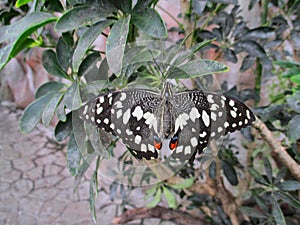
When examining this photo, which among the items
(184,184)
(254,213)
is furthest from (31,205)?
(254,213)

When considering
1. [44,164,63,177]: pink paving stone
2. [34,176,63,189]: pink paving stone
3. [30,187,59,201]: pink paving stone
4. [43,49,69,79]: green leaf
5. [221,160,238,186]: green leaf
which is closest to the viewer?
[43,49,69,79]: green leaf

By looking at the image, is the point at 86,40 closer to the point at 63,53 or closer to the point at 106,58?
the point at 106,58

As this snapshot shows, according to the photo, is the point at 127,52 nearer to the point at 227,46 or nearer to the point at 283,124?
the point at 227,46

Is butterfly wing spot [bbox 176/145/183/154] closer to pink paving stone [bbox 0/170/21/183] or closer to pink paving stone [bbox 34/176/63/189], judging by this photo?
pink paving stone [bbox 34/176/63/189]

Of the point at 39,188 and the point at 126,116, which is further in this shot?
the point at 39,188

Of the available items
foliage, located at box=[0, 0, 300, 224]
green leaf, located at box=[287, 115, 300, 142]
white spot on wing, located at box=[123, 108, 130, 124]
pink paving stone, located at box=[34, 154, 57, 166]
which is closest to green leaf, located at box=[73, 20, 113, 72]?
foliage, located at box=[0, 0, 300, 224]
